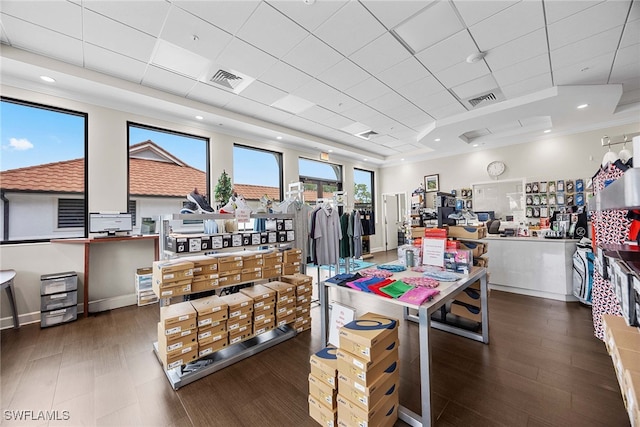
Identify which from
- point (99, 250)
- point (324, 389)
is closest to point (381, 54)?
point (324, 389)

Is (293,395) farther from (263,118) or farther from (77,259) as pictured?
(263,118)

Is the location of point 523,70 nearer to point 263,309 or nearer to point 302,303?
point 302,303

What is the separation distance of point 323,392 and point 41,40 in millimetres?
4436

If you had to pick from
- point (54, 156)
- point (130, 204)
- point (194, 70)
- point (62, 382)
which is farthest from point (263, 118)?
point (62, 382)

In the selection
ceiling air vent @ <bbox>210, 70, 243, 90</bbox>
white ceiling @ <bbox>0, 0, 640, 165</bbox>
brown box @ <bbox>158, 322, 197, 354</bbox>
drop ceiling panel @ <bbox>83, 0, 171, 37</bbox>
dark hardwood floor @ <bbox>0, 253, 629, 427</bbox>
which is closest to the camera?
dark hardwood floor @ <bbox>0, 253, 629, 427</bbox>

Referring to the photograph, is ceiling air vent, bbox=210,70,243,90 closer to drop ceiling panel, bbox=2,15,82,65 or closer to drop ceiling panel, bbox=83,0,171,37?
drop ceiling panel, bbox=83,0,171,37

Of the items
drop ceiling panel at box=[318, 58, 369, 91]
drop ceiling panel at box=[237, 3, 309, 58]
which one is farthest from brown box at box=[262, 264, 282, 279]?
drop ceiling panel at box=[318, 58, 369, 91]

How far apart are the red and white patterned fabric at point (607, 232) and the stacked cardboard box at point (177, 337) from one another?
343 cm

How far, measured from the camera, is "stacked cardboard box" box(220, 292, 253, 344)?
96.3 inches

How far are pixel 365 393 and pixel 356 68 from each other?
3617 millimetres

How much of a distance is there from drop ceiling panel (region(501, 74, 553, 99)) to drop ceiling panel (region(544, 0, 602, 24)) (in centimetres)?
134

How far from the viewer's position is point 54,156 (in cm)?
367

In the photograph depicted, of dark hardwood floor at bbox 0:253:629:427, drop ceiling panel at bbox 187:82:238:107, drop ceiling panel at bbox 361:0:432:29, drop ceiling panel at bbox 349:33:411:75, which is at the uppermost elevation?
drop ceiling panel at bbox 361:0:432:29

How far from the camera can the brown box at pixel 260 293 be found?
104 inches
